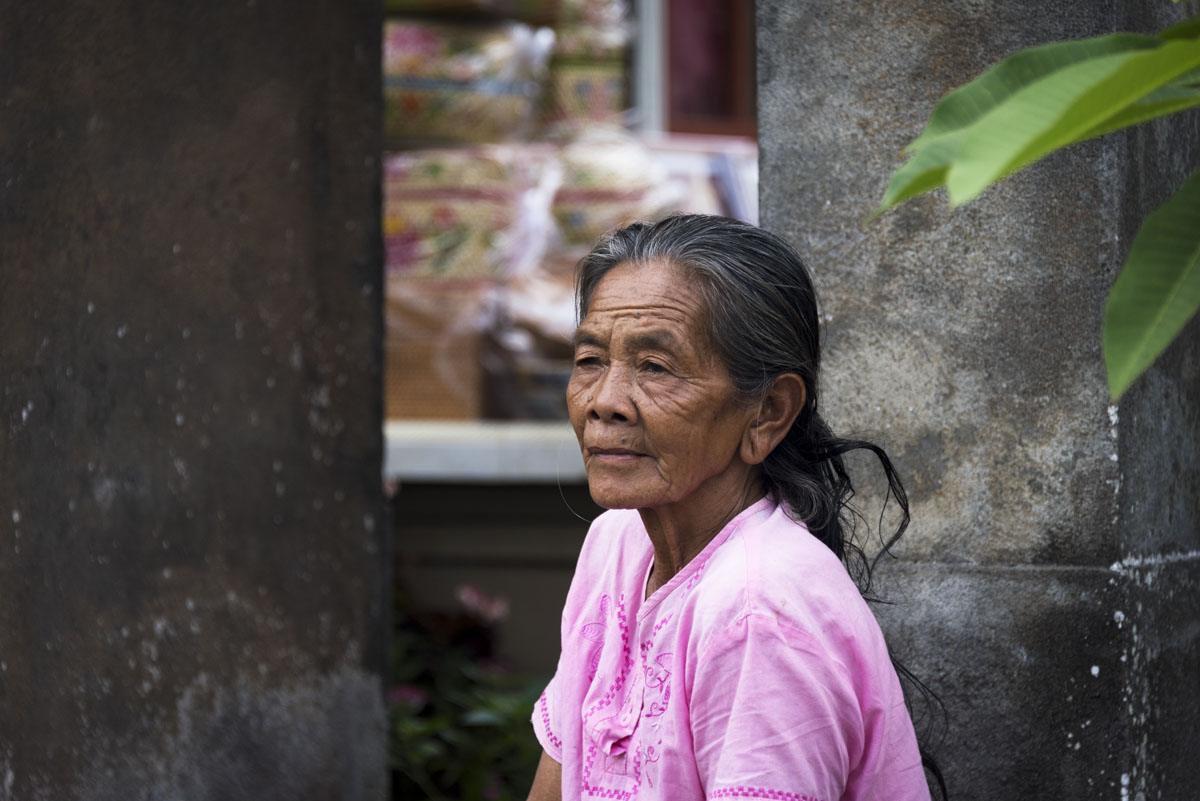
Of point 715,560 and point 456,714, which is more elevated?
point 715,560

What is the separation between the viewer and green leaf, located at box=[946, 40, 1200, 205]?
1.00m

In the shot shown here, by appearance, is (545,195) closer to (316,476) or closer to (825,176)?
(316,476)

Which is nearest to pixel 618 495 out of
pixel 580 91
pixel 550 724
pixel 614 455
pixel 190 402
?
pixel 614 455

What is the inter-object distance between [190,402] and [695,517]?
1.62 metres

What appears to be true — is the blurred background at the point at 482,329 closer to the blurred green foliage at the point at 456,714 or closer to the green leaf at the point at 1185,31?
the blurred green foliage at the point at 456,714

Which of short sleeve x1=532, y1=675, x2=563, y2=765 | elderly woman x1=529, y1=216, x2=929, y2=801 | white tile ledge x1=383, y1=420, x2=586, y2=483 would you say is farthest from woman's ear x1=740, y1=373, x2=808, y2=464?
white tile ledge x1=383, y1=420, x2=586, y2=483

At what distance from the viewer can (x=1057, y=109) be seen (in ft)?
3.34

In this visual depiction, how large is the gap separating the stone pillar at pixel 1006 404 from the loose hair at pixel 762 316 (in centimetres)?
35

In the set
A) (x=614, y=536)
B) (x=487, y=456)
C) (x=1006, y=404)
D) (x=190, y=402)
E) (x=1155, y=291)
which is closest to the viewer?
(x=1155, y=291)

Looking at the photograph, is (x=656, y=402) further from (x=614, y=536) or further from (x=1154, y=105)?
(x=1154, y=105)

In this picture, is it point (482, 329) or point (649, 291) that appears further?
point (482, 329)

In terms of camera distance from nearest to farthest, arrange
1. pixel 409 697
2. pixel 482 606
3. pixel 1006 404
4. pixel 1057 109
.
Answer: pixel 1057 109 < pixel 1006 404 < pixel 409 697 < pixel 482 606

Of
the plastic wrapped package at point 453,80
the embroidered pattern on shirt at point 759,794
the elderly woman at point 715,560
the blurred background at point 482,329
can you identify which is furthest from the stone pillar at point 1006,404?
the plastic wrapped package at point 453,80

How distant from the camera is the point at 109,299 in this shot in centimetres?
310
